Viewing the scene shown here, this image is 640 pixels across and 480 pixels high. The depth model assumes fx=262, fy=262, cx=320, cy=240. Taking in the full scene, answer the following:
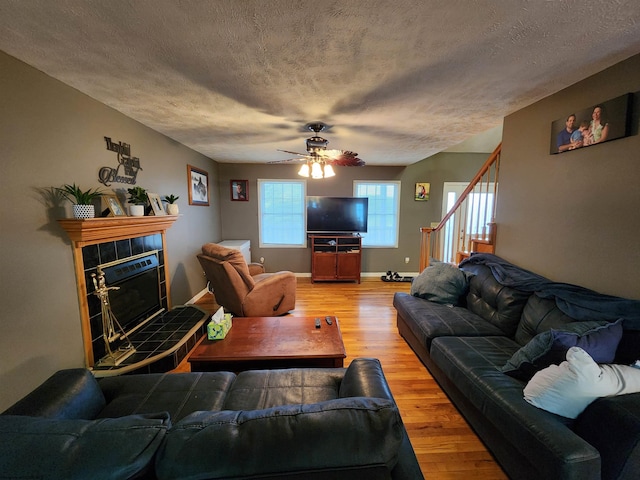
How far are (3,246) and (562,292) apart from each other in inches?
141

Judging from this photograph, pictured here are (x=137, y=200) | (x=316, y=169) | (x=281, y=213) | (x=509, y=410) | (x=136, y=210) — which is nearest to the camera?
(x=509, y=410)

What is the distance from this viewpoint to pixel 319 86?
1918 mm

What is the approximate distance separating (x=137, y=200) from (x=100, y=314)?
3.65 feet

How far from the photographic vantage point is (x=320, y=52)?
4.96 feet

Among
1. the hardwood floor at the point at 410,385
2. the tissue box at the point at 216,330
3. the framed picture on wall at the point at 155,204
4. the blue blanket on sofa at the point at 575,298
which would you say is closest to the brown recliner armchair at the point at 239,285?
the hardwood floor at the point at 410,385

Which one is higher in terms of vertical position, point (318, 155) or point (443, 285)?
point (318, 155)

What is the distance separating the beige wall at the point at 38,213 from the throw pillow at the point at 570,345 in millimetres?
3047

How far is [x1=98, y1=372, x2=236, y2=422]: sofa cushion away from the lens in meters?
1.33

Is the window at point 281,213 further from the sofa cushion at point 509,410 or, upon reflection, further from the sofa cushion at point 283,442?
the sofa cushion at point 283,442

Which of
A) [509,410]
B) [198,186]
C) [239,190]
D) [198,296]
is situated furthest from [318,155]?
[198,296]

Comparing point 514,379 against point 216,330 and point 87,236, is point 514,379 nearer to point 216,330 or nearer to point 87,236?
point 216,330

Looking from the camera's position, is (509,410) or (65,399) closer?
(65,399)

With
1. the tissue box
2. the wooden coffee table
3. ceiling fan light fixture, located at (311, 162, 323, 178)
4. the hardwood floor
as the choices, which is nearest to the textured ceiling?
ceiling fan light fixture, located at (311, 162, 323, 178)

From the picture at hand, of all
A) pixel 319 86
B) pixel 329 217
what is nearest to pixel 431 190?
pixel 329 217
